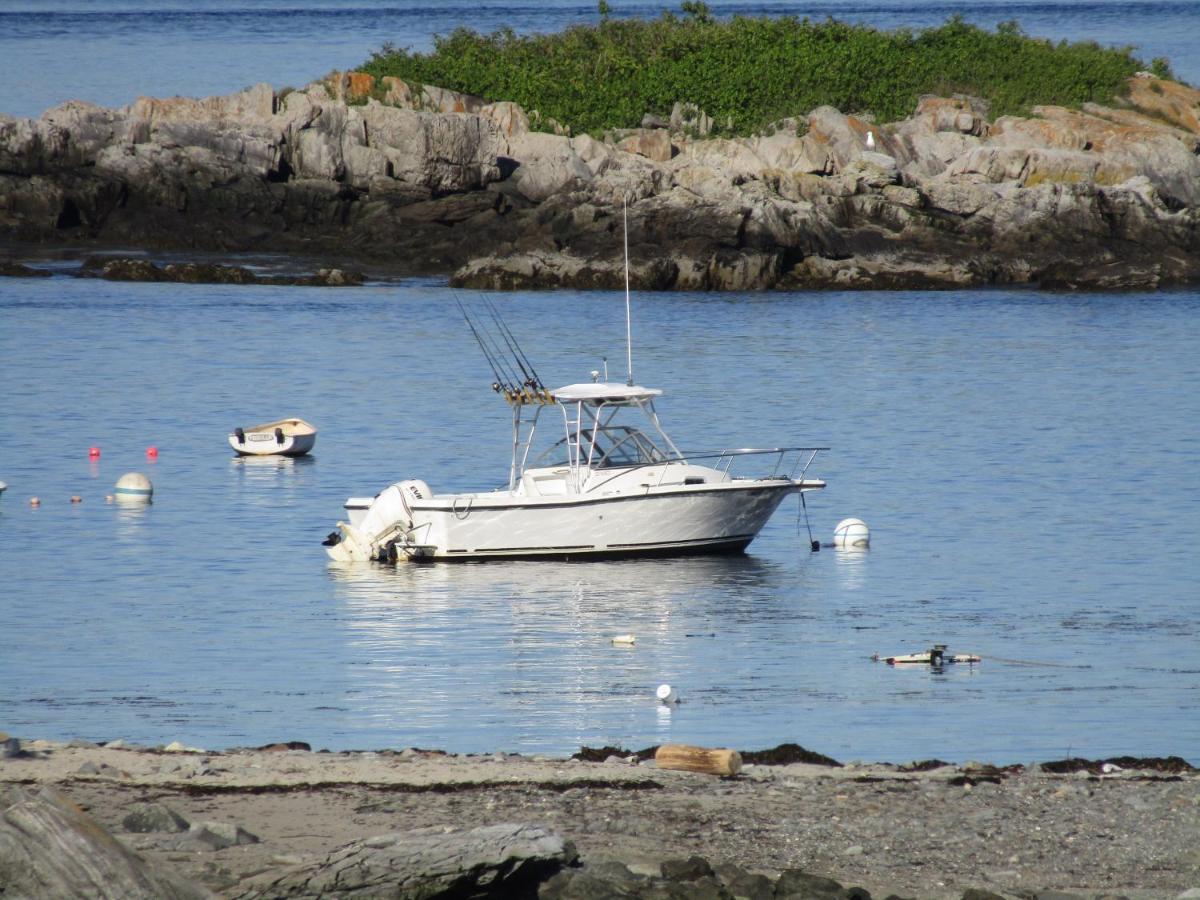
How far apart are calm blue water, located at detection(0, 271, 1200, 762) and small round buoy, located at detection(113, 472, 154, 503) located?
18.7 inches

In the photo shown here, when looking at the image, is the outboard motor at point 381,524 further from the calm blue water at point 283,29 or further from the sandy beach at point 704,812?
the calm blue water at point 283,29

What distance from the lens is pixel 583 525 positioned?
23266 millimetres

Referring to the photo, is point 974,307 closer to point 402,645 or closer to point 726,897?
point 402,645

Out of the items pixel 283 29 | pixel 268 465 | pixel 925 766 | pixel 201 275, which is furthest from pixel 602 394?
pixel 283 29

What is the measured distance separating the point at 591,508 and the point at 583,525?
0.25 meters

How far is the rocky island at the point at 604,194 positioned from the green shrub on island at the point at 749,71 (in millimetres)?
2471

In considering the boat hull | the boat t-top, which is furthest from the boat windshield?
the boat hull

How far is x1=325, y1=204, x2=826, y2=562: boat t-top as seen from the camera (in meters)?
23.1

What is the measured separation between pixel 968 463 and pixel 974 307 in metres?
27.2

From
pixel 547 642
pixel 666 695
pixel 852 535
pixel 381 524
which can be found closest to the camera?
pixel 666 695

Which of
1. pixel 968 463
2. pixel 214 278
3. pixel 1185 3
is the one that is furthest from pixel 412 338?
pixel 1185 3

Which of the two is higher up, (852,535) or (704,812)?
(704,812)

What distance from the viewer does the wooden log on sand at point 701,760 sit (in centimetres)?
1212

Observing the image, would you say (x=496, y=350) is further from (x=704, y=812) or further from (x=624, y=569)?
(x=704, y=812)
